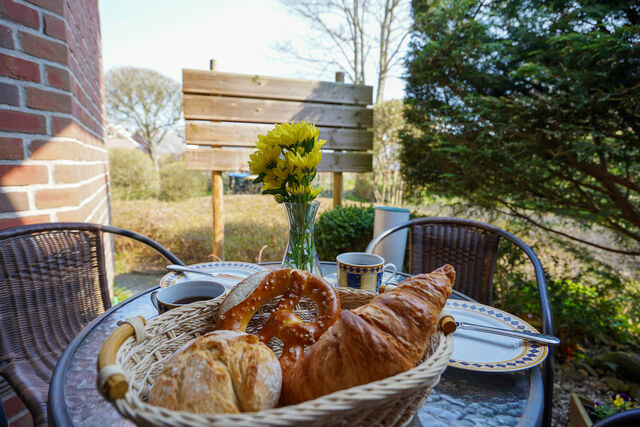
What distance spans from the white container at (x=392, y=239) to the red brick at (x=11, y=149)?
68.8 inches

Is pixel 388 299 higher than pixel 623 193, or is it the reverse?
pixel 623 193

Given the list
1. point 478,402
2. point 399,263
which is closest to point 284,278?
point 478,402

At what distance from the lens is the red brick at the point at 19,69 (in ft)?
3.94

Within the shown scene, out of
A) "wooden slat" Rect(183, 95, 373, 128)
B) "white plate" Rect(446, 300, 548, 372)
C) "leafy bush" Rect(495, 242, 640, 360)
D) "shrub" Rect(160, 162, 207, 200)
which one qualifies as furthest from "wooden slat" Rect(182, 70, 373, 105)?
"shrub" Rect(160, 162, 207, 200)

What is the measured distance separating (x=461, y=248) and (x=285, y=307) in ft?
4.26

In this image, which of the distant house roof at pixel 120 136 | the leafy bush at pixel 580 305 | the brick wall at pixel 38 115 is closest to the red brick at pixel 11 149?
the brick wall at pixel 38 115

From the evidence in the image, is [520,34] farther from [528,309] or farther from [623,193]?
[528,309]

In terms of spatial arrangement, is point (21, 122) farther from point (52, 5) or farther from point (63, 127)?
point (52, 5)

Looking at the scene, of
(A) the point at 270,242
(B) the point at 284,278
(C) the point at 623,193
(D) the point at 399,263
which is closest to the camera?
(B) the point at 284,278

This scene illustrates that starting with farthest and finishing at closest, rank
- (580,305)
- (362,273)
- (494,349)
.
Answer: (580,305), (362,273), (494,349)

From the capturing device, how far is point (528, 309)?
9.27 feet

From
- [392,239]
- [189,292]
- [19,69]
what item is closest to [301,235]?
[189,292]

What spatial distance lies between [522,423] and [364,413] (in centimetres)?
41

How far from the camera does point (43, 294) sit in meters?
1.26
